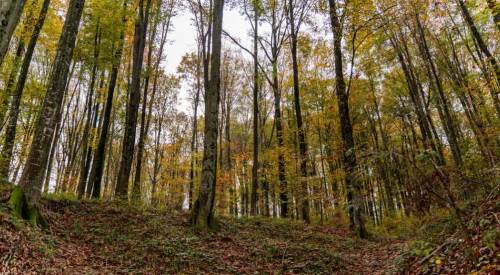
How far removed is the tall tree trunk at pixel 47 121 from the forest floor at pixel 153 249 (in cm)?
64

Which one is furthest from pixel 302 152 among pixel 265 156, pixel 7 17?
pixel 7 17

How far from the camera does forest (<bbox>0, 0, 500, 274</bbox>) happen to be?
466cm

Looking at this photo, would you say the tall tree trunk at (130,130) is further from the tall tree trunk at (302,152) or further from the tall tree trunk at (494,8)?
the tall tree trunk at (494,8)

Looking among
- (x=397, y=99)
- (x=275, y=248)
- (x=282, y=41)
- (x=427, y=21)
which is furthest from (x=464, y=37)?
(x=275, y=248)

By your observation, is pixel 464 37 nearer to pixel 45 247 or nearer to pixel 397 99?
pixel 397 99

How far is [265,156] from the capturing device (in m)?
18.5

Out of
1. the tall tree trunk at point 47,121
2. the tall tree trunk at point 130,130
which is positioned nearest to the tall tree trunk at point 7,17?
the tall tree trunk at point 47,121

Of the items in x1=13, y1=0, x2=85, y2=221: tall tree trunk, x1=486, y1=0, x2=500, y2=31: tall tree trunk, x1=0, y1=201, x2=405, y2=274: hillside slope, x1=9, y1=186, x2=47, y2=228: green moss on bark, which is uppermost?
x1=486, y1=0, x2=500, y2=31: tall tree trunk

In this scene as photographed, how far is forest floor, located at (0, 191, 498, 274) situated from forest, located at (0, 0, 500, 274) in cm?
5

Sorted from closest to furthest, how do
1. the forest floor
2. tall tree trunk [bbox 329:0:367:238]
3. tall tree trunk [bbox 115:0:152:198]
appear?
the forest floor, tall tree trunk [bbox 329:0:367:238], tall tree trunk [bbox 115:0:152:198]

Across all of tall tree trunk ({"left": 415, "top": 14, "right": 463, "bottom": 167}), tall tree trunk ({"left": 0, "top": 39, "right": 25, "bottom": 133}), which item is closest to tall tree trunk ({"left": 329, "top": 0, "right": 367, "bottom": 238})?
tall tree trunk ({"left": 415, "top": 14, "right": 463, "bottom": 167})

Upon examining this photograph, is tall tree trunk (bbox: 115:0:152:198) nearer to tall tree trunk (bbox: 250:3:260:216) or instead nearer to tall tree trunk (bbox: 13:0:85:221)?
tall tree trunk (bbox: 13:0:85:221)

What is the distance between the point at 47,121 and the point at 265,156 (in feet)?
41.6

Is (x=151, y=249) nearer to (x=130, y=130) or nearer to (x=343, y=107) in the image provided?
(x=130, y=130)
